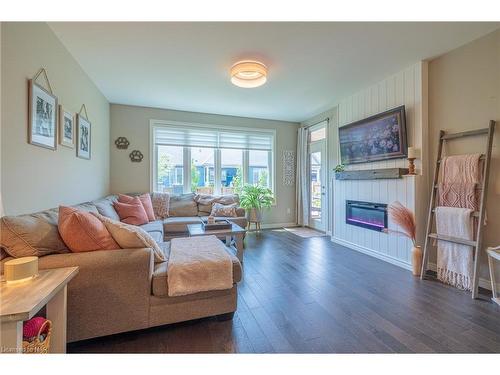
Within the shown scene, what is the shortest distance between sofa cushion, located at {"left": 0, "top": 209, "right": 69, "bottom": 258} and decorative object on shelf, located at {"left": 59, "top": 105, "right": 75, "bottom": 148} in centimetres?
114

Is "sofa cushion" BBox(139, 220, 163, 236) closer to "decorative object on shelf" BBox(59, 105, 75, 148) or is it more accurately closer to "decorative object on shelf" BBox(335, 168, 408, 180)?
"decorative object on shelf" BBox(59, 105, 75, 148)

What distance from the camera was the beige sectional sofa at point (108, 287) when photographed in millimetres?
1384

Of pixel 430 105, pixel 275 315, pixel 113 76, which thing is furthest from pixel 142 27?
pixel 430 105

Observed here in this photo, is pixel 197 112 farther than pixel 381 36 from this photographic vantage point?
Yes

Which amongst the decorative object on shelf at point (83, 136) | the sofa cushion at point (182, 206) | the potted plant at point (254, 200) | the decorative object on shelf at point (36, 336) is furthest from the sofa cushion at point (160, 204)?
the decorative object on shelf at point (36, 336)

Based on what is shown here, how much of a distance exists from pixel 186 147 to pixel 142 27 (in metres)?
2.76

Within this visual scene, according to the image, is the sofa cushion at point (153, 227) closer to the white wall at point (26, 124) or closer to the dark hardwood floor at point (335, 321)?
the white wall at point (26, 124)

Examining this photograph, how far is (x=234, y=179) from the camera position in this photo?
5078 millimetres

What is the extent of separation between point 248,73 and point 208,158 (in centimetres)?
252

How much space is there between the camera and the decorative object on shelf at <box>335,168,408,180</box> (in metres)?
2.85

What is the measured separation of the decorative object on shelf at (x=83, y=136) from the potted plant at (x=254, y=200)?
2743mm

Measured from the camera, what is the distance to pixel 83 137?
288 centimetres
